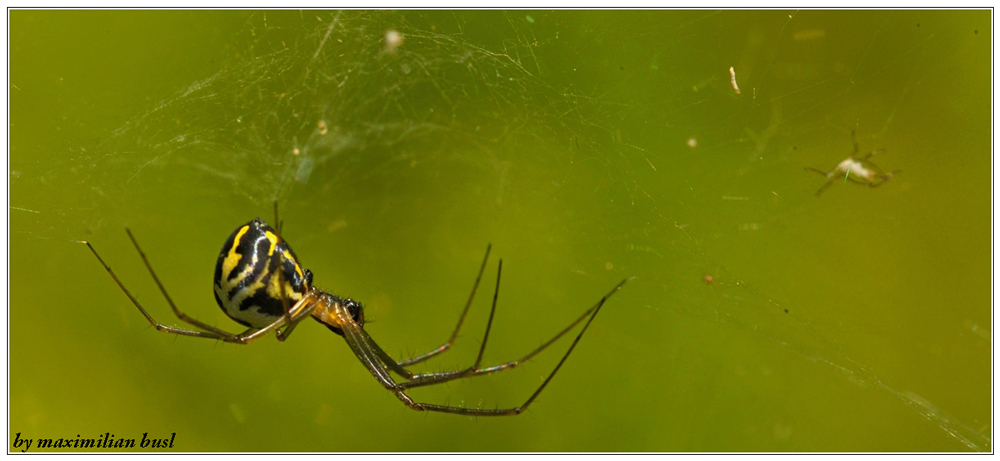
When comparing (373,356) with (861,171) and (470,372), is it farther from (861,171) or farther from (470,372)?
(861,171)

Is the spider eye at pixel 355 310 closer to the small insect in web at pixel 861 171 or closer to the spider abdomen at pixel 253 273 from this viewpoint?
the spider abdomen at pixel 253 273

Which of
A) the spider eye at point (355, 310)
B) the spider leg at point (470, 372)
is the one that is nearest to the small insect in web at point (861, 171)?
the spider leg at point (470, 372)

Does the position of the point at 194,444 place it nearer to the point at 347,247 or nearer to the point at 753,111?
the point at 347,247

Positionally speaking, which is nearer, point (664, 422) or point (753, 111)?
point (753, 111)

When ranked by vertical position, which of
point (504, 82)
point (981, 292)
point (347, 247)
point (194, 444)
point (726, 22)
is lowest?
point (194, 444)

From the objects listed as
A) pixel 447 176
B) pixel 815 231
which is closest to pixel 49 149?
pixel 447 176

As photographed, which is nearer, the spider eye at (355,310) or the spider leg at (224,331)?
the spider leg at (224,331)

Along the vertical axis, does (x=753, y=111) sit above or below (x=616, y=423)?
above
